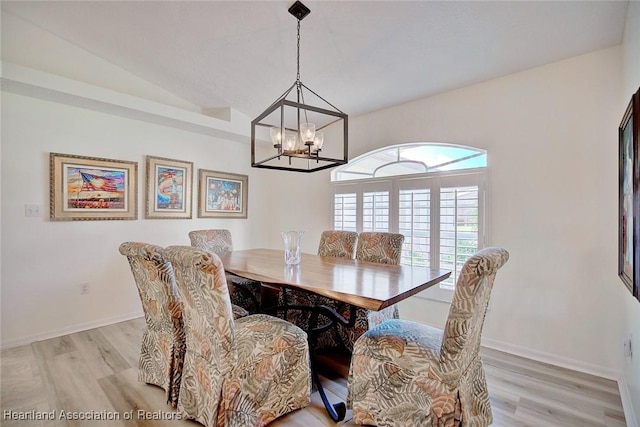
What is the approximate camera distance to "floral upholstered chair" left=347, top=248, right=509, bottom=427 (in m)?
1.36

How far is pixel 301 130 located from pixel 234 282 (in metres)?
1.68

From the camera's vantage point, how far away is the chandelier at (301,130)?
6.95 feet

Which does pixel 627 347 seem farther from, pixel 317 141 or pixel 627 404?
pixel 317 141

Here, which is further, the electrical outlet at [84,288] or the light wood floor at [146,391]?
the electrical outlet at [84,288]

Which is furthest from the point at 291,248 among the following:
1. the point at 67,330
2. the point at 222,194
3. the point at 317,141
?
the point at 67,330

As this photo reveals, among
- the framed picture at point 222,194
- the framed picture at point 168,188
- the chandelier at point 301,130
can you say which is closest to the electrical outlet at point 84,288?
the framed picture at point 168,188

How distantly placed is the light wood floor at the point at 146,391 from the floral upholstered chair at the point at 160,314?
171 mm

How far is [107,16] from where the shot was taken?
2.48 meters

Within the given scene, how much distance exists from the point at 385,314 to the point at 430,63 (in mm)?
2268

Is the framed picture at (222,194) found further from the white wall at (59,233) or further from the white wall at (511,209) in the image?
the white wall at (511,209)

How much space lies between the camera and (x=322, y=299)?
2.75m

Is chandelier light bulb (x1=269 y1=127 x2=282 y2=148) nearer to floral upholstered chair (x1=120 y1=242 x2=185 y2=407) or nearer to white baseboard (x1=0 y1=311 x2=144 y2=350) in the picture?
floral upholstered chair (x1=120 y1=242 x2=185 y2=407)

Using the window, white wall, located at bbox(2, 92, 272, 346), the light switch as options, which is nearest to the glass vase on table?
the window

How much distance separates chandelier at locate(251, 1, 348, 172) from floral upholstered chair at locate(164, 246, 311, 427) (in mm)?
934
